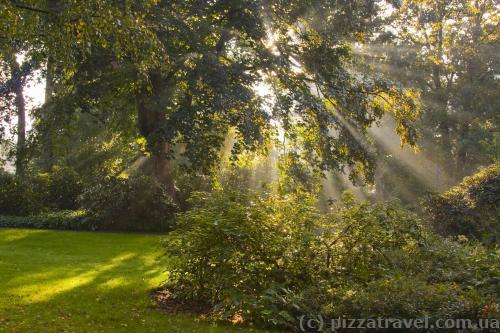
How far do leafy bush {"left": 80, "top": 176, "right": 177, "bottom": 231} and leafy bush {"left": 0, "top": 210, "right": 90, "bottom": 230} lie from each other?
1.42 ft

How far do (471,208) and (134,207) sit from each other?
1123 centimetres

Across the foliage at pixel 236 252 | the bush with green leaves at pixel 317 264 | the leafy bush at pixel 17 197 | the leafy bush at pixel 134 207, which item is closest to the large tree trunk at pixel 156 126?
the leafy bush at pixel 134 207

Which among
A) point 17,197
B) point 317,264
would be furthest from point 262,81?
point 17,197

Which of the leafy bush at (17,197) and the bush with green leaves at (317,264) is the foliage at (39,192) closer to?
the leafy bush at (17,197)

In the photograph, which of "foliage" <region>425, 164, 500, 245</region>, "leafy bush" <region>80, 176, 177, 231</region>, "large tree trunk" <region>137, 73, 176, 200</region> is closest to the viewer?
"large tree trunk" <region>137, 73, 176, 200</region>

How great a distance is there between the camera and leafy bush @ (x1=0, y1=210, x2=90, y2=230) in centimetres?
1802

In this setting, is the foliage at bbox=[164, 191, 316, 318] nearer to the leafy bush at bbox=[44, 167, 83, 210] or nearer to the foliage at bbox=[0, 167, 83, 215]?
the foliage at bbox=[0, 167, 83, 215]

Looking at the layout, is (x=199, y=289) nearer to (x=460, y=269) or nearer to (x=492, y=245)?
(x=460, y=269)

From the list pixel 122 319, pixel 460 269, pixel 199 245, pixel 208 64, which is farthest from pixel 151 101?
pixel 460 269

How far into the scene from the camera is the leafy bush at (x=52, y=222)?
1802 cm

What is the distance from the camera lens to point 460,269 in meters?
7.63

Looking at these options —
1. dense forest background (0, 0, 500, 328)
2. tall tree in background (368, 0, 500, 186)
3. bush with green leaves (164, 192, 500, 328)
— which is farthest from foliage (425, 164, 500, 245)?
tall tree in background (368, 0, 500, 186)

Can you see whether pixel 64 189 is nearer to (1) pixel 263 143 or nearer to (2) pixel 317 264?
(1) pixel 263 143

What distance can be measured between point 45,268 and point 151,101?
210 inches
